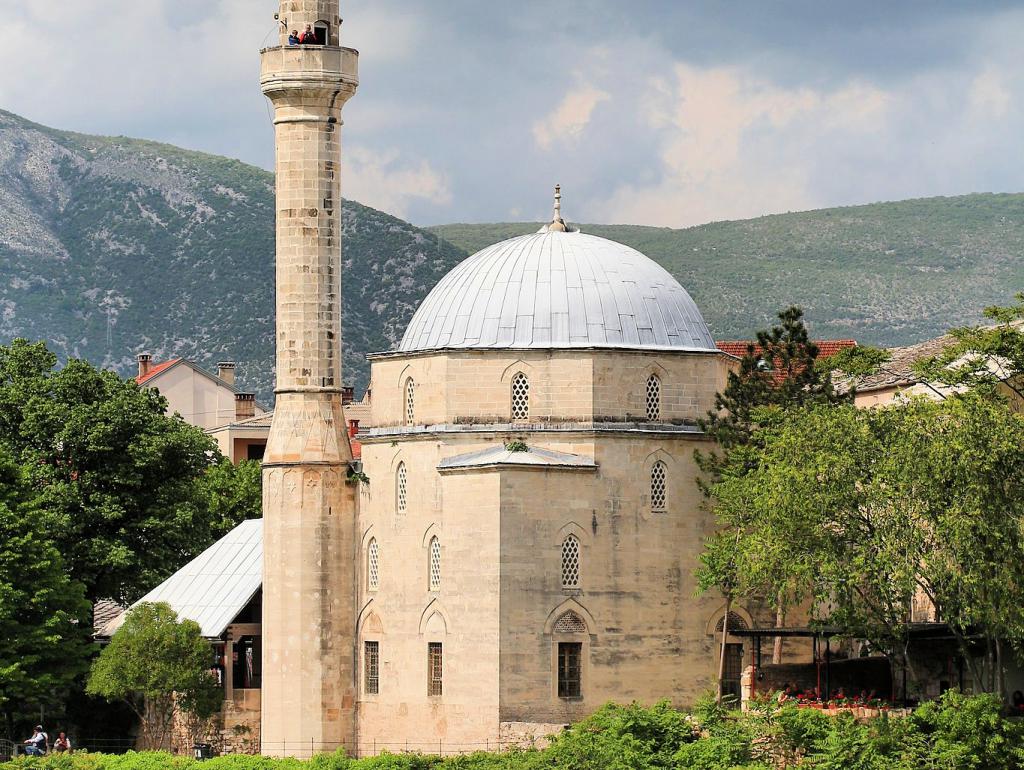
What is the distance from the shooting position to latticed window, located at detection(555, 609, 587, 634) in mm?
46562

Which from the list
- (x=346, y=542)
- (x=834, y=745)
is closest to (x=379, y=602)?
(x=346, y=542)

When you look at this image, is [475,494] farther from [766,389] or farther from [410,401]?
[766,389]

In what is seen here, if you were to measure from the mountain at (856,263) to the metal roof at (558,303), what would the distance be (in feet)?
286

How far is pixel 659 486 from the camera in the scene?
4822 centimetres

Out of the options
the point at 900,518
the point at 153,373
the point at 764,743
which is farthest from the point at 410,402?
the point at 153,373

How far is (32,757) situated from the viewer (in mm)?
49281

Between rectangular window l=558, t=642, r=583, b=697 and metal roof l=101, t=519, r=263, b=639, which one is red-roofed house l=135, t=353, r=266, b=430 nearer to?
metal roof l=101, t=519, r=263, b=639

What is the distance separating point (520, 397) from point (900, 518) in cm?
1086

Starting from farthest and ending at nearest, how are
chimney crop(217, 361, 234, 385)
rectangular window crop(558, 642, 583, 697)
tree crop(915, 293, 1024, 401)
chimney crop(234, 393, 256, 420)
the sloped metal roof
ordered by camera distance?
chimney crop(217, 361, 234, 385) → chimney crop(234, 393, 256, 420) → the sloped metal roof → rectangular window crop(558, 642, 583, 697) → tree crop(915, 293, 1024, 401)

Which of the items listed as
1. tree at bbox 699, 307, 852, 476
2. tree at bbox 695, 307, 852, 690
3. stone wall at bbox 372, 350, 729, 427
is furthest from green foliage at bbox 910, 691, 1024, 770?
stone wall at bbox 372, 350, 729, 427

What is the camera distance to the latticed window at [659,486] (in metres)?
48.0

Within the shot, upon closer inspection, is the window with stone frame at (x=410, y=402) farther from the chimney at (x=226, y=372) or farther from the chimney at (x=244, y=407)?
the chimney at (x=226, y=372)

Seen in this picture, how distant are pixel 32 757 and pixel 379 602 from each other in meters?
9.07

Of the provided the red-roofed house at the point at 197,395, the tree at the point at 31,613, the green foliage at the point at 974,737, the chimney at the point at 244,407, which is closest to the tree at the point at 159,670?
the tree at the point at 31,613
